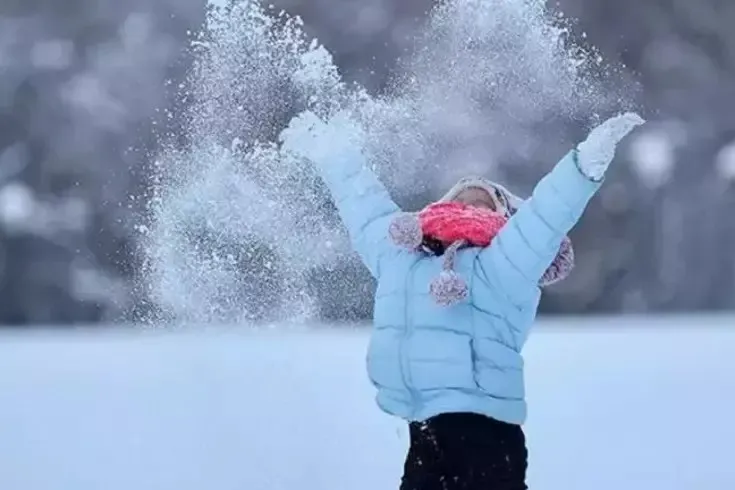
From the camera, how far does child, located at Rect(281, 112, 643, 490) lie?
125 cm

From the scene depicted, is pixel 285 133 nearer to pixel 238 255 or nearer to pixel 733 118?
pixel 238 255

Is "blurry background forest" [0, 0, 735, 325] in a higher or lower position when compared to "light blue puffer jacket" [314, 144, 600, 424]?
higher

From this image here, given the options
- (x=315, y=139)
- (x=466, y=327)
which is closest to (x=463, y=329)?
(x=466, y=327)

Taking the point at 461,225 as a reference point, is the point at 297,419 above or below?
below

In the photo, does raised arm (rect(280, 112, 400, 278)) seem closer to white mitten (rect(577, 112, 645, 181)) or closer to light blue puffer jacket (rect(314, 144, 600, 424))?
light blue puffer jacket (rect(314, 144, 600, 424))

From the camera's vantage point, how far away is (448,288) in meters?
1.24

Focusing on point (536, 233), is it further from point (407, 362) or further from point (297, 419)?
point (297, 419)

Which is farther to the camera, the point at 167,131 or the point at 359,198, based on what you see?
the point at 167,131

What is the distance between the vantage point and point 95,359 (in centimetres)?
168

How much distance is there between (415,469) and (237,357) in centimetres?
43

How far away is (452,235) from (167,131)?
60cm

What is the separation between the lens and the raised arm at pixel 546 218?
119cm

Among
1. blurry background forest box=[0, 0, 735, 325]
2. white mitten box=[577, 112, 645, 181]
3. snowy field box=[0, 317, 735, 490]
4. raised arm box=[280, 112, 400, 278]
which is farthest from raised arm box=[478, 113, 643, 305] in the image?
blurry background forest box=[0, 0, 735, 325]

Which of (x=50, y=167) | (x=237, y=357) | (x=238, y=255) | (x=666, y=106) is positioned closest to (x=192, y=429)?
(x=237, y=357)
